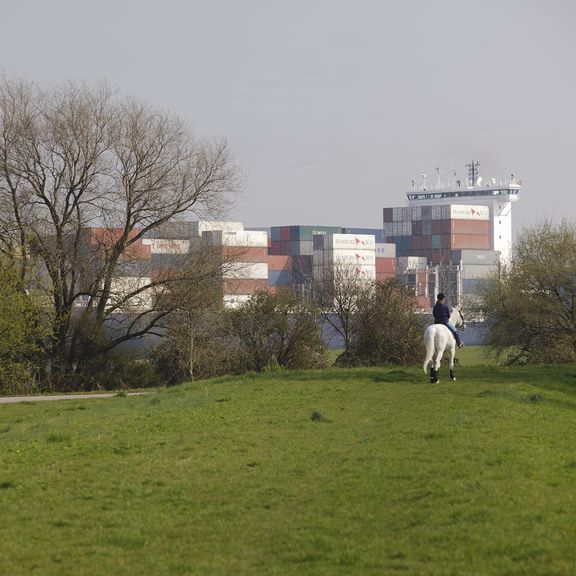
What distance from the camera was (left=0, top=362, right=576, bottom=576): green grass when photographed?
906 cm

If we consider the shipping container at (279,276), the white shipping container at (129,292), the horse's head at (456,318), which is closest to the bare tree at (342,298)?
the white shipping container at (129,292)

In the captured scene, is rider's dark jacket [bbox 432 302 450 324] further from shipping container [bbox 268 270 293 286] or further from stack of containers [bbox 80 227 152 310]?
shipping container [bbox 268 270 293 286]

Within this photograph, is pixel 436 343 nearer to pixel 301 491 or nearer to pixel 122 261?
pixel 301 491

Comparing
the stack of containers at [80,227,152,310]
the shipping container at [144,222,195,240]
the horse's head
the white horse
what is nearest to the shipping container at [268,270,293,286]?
the stack of containers at [80,227,152,310]

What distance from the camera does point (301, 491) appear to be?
1230 centimetres

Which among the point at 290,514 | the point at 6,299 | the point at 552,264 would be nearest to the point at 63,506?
the point at 290,514

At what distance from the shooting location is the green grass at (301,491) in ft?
29.7

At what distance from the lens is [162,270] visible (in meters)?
59.1

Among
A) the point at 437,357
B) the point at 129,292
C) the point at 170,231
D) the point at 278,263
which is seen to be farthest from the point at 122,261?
the point at 278,263

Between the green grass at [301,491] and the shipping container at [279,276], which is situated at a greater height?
the shipping container at [279,276]

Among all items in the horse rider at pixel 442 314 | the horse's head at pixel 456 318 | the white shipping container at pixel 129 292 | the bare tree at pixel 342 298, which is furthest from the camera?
the bare tree at pixel 342 298

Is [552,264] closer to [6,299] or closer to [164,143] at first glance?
[164,143]

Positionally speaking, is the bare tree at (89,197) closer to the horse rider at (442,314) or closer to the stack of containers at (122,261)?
the stack of containers at (122,261)

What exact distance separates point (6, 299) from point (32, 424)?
59.3 ft
